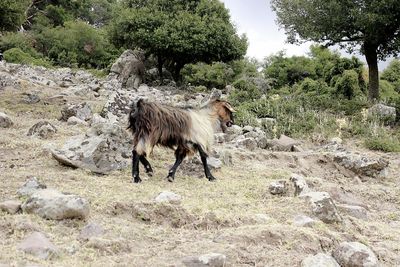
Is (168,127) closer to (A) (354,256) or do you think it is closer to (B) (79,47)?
(A) (354,256)

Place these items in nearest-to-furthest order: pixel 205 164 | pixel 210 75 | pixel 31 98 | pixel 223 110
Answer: pixel 205 164
pixel 223 110
pixel 31 98
pixel 210 75

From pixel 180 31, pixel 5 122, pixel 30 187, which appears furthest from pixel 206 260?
pixel 180 31

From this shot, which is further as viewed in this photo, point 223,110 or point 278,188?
point 223,110

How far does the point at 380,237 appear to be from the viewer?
20.0 feet

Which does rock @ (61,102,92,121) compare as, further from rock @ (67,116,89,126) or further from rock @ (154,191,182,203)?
rock @ (154,191,182,203)

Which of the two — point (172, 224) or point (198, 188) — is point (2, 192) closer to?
point (172, 224)

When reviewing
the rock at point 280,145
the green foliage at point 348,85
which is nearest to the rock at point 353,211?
the rock at point 280,145

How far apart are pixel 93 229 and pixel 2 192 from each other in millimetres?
1548

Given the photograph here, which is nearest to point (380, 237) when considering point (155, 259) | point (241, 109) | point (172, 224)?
point (172, 224)

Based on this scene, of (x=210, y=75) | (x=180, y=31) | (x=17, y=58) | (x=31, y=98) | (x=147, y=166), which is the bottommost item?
(x=147, y=166)

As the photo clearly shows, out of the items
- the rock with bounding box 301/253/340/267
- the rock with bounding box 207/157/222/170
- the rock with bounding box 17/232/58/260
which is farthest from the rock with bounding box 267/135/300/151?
the rock with bounding box 17/232/58/260

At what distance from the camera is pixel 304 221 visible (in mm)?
5879

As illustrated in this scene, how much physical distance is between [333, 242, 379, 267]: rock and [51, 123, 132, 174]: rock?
3537 millimetres

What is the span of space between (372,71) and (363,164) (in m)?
9.15
